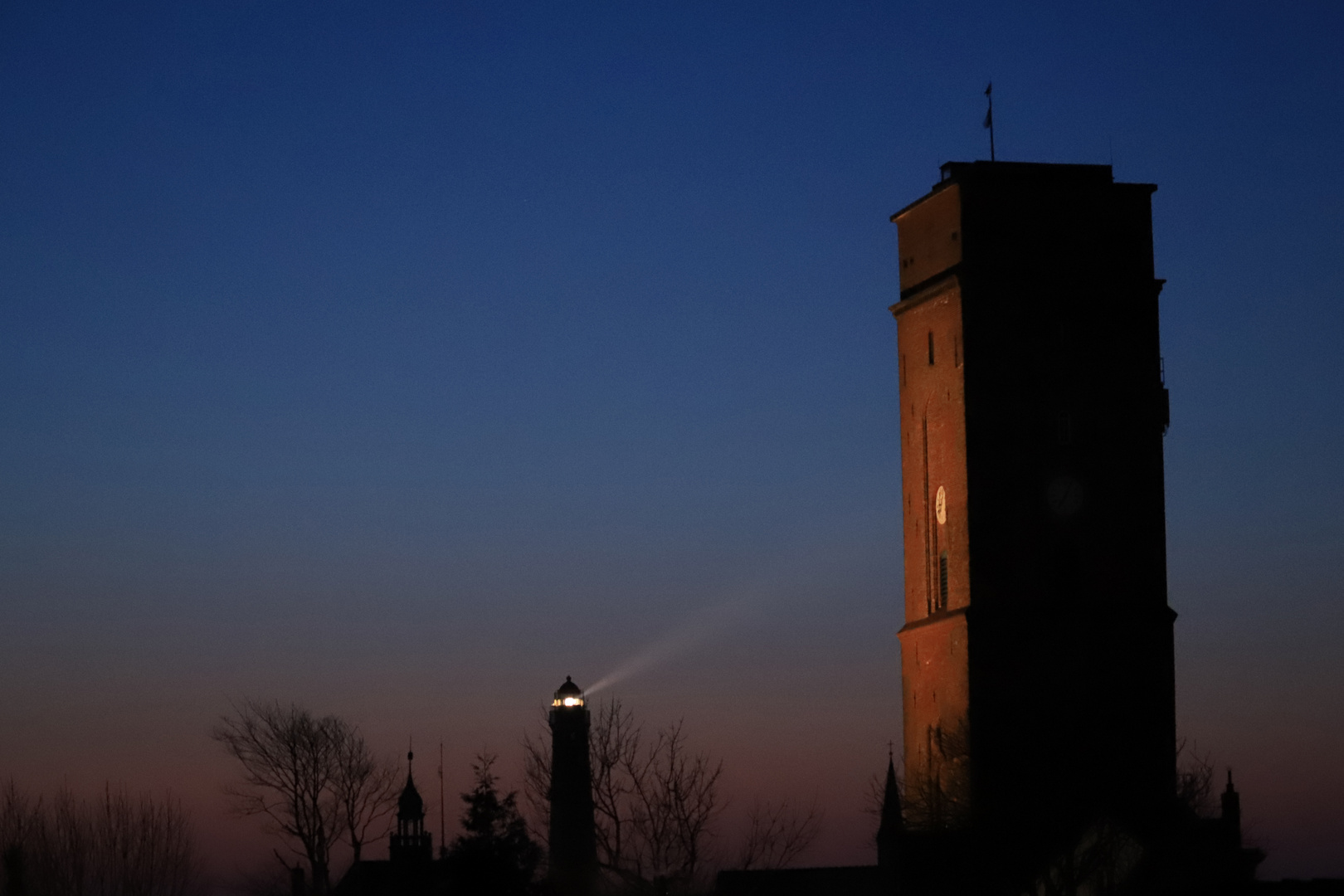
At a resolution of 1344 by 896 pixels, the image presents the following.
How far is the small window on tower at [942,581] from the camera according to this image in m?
60.3

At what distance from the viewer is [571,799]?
6194 centimetres

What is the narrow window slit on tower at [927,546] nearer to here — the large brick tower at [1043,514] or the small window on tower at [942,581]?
the large brick tower at [1043,514]

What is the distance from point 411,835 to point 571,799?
13.0 meters

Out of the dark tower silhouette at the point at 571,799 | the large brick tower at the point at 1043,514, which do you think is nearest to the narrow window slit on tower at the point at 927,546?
the large brick tower at the point at 1043,514

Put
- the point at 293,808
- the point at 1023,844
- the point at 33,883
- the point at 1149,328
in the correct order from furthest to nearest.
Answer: the point at 293,808 → the point at 1149,328 → the point at 1023,844 → the point at 33,883

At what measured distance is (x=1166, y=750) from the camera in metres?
58.8

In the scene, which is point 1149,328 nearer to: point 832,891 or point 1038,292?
point 1038,292

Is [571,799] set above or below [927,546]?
below

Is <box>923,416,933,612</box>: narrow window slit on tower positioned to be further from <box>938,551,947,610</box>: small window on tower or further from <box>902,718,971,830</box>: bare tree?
<box>902,718,971,830</box>: bare tree

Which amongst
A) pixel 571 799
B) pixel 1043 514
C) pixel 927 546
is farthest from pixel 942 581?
pixel 571 799

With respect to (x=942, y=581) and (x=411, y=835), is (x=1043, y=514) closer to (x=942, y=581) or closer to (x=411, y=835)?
(x=942, y=581)

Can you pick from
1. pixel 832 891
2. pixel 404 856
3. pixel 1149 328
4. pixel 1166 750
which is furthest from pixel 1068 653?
pixel 404 856

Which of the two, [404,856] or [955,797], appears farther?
[404,856]

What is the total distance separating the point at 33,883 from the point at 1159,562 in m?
26.5
